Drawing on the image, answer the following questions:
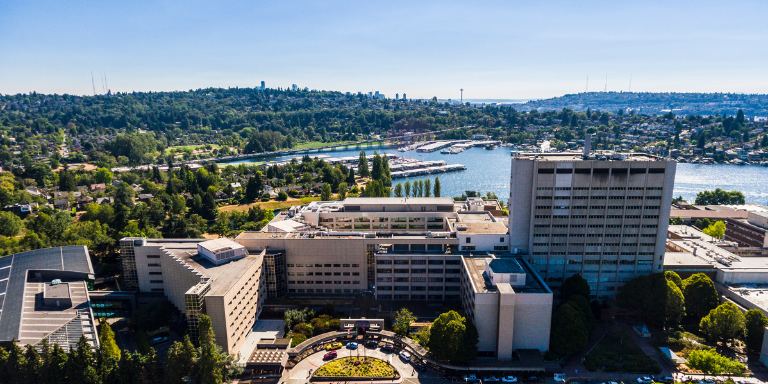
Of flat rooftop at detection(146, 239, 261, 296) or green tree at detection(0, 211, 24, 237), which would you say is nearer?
flat rooftop at detection(146, 239, 261, 296)

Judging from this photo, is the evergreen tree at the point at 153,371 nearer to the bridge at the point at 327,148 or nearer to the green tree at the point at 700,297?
the green tree at the point at 700,297

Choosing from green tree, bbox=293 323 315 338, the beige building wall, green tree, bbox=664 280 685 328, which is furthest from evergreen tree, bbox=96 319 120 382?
green tree, bbox=664 280 685 328

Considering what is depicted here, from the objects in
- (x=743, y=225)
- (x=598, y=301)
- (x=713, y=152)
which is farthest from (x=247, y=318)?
(x=713, y=152)

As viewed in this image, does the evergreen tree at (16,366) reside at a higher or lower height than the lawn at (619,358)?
higher

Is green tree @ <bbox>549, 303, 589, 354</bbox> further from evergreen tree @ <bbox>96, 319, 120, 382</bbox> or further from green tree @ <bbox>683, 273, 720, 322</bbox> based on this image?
evergreen tree @ <bbox>96, 319, 120, 382</bbox>

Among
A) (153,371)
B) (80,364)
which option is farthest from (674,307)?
(80,364)

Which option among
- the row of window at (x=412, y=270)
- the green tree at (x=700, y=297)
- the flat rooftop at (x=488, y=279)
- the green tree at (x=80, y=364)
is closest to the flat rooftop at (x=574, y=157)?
the flat rooftop at (x=488, y=279)
